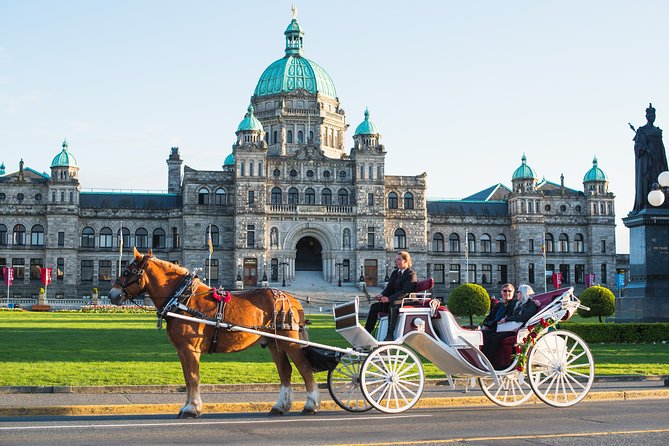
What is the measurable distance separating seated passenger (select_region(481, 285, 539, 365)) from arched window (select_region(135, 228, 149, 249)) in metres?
70.4

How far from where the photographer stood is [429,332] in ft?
47.0

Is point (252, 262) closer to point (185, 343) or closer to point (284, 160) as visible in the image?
point (284, 160)

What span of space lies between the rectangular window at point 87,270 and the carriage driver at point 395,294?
7002 centimetres

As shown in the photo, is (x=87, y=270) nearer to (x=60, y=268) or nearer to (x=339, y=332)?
(x=60, y=268)

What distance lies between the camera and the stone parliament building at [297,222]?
7875 cm

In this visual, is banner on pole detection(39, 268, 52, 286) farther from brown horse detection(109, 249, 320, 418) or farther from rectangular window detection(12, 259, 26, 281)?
brown horse detection(109, 249, 320, 418)

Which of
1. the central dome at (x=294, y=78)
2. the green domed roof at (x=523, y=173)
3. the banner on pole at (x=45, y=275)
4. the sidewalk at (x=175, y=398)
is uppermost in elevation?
the central dome at (x=294, y=78)

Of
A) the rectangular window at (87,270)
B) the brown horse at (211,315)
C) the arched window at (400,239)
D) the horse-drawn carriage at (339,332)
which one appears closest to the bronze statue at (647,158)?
the horse-drawn carriage at (339,332)

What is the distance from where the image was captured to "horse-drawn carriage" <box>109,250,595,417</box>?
13.8 m

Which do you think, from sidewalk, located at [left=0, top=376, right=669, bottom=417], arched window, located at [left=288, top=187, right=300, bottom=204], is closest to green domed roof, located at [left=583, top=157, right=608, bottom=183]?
arched window, located at [left=288, top=187, right=300, bottom=204]

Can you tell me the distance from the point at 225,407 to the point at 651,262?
57.3 feet

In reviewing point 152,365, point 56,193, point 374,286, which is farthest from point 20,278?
point 152,365

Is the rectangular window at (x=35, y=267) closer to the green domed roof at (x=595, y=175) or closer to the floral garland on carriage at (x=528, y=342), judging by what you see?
the green domed roof at (x=595, y=175)

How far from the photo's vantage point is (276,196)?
262ft
